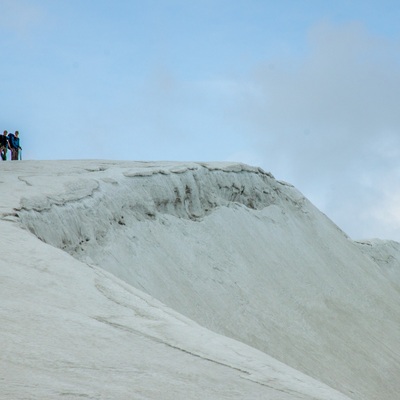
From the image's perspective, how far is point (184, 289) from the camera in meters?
13.7

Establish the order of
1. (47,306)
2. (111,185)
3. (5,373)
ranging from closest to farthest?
(5,373), (47,306), (111,185)

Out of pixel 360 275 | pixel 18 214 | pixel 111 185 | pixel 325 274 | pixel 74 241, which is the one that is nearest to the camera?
pixel 18 214

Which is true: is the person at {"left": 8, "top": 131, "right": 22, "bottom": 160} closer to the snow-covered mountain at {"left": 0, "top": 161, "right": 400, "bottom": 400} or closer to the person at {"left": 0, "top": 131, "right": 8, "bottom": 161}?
the person at {"left": 0, "top": 131, "right": 8, "bottom": 161}

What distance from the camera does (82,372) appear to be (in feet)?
15.7

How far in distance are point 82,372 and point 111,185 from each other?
30.7 feet

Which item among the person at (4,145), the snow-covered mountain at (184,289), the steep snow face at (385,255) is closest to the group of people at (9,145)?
the person at (4,145)

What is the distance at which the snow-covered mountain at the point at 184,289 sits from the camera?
5.16 metres

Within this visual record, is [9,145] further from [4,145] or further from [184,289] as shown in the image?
[184,289]

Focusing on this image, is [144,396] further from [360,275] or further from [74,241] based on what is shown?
[360,275]

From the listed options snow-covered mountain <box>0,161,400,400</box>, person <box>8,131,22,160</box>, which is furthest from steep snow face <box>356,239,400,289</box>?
person <box>8,131,22,160</box>

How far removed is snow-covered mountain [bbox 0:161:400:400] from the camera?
5160 mm

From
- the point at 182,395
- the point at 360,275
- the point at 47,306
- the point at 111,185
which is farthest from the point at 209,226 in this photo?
the point at 182,395

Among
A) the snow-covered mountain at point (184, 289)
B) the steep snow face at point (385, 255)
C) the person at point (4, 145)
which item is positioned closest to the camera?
the snow-covered mountain at point (184, 289)

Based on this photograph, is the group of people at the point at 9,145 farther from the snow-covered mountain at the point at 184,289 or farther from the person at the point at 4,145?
the snow-covered mountain at the point at 184,289
